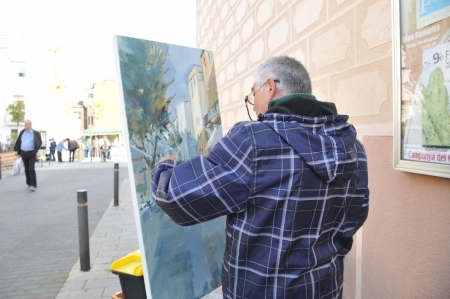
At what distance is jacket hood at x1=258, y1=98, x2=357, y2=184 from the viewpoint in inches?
57.7

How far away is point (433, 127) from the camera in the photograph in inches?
74.6

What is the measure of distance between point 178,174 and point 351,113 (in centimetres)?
161

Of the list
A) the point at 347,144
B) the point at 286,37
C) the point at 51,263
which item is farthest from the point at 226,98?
the point at 347,144

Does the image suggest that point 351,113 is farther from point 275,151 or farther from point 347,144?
point 275,151

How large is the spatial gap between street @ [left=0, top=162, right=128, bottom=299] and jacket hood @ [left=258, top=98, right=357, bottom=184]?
137 inches

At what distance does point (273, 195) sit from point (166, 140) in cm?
89

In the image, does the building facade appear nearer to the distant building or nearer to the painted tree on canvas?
the painted tree on canvas

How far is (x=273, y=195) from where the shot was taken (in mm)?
1468

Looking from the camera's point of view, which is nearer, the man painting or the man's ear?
the man painting

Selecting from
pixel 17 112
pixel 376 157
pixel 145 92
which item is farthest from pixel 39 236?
pixel 17 112

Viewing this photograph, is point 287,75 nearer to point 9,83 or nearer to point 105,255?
point 105,255

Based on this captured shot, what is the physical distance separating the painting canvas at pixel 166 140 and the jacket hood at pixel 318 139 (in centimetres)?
73

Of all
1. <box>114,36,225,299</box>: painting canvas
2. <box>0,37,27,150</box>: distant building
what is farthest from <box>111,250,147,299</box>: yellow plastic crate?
<box>0,37,27,150</box>: distant building

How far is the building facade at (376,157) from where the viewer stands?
2002mm
